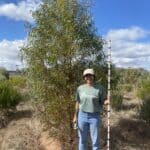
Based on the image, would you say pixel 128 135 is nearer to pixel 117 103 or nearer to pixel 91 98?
pixel 117 103

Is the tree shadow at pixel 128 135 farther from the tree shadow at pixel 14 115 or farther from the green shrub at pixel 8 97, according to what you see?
the green shrub at pixel 8 97

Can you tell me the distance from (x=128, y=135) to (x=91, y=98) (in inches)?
199

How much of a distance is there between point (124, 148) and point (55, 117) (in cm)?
241

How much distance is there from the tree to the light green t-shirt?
2045mm

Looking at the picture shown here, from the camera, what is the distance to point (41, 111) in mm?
12359

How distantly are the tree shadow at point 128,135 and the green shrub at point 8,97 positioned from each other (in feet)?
12.8

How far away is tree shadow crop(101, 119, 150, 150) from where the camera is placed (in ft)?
44.0

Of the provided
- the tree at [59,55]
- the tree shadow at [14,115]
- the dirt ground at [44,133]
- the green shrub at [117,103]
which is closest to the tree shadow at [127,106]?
the green shrub at [117,103]

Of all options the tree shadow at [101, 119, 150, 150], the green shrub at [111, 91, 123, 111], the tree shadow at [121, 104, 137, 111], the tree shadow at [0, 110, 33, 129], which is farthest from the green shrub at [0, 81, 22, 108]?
the tree shadow at [121, 104, 137, 111]

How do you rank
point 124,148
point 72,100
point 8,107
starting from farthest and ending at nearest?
point 8,107 < point 124,148 < point 72,100

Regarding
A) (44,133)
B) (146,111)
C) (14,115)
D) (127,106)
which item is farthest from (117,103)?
(44,133)

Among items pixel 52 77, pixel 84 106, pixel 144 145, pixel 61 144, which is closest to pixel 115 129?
pixel 144 145

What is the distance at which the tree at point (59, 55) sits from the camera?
1180cm

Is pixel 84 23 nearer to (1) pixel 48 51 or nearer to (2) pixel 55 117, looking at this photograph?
(1) pixel 48 51
